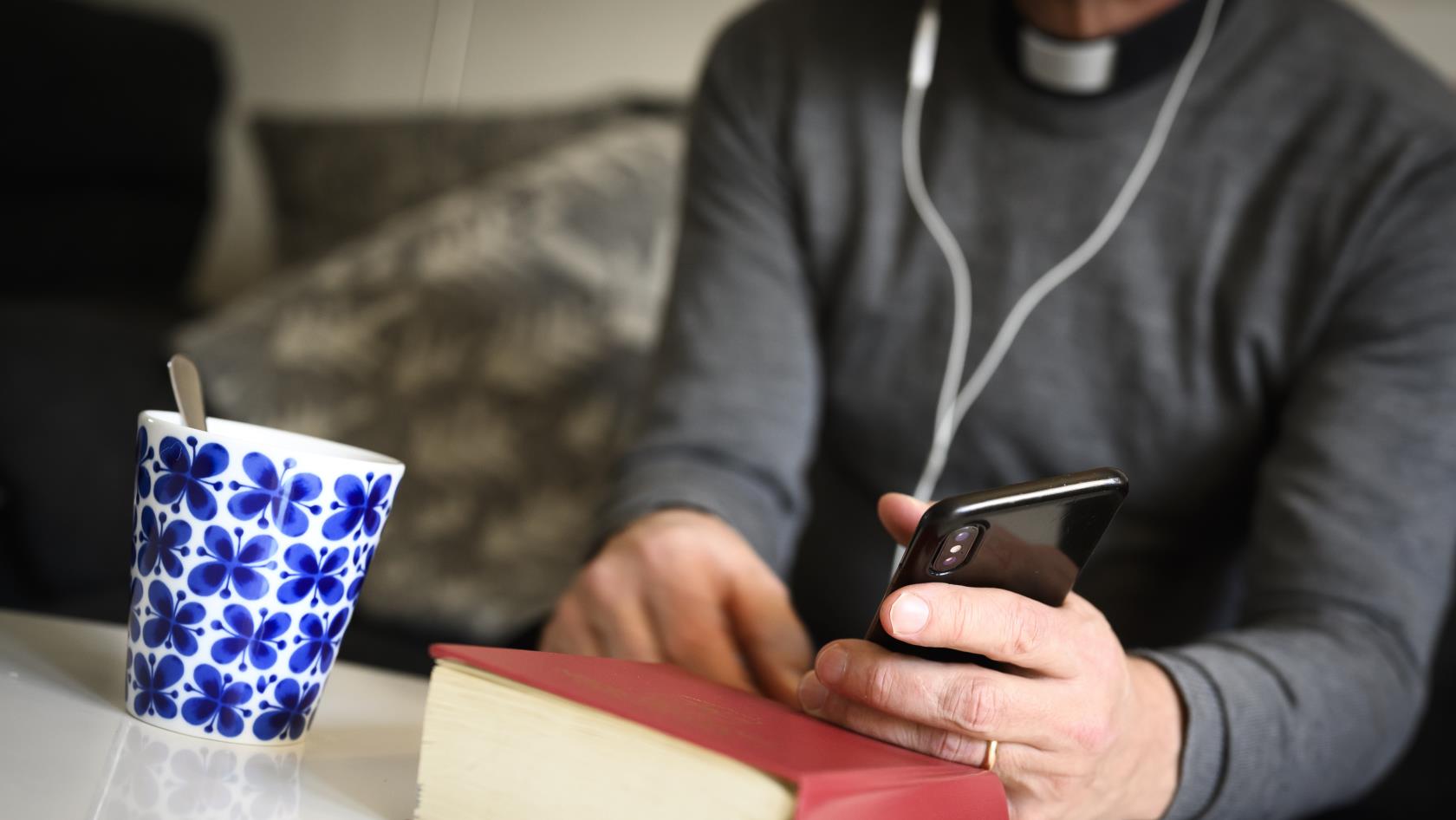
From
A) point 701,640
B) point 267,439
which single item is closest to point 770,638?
point 701,640

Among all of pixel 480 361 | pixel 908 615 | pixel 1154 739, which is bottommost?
pixel 480 361

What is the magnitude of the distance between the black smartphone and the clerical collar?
0.55 m

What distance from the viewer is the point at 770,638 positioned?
1.99 ft

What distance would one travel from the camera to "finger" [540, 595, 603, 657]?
67cm

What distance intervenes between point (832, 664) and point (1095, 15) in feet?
2.08

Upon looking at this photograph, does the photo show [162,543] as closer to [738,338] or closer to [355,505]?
[355,505]

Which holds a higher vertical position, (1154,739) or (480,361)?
(1154,739)

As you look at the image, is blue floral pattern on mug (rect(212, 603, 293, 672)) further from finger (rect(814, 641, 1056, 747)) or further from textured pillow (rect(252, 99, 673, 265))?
textured pillow (rect(252, 99, 673, 265))

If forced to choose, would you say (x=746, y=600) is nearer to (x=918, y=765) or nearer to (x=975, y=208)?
(x=918, y=765)

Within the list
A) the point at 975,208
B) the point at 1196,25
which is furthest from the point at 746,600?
the point at 1196,25

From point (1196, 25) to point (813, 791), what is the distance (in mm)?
735

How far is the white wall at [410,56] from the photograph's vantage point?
1.81 meters

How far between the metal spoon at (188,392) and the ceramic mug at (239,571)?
2cm

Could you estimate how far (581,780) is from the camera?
0.36 metres
